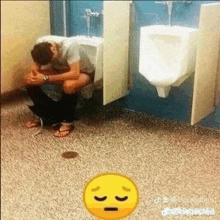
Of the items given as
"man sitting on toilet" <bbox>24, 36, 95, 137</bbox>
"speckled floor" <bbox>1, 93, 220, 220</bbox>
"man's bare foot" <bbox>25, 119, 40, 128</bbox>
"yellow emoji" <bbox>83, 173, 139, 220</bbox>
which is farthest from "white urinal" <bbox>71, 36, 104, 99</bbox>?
"yellow emoji" <bbox>83, 173, 139, 220</bbox>

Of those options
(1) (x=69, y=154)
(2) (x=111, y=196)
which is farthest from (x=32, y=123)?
(2) (x=111, y=196)

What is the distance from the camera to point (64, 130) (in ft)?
6.18

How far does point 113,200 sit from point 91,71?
1299mm

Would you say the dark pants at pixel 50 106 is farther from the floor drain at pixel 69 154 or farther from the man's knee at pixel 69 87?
the floor drain at pixel 69 154

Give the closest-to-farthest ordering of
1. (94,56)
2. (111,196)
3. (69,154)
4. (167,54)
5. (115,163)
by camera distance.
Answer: (111,196), (115,163), (69,154), (167,54), (94,56)

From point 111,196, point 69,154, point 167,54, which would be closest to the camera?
point 111,196

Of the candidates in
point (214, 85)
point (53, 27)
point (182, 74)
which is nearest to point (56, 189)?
point (182, 74)

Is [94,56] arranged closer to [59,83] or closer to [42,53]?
[59,83]

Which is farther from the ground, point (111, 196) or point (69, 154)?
point (111, 196)

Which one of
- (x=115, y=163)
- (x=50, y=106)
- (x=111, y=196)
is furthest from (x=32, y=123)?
(x=111, y=196)

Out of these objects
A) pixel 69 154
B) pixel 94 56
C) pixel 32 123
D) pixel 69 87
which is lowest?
pixel 69 154

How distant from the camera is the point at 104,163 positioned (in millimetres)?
1559

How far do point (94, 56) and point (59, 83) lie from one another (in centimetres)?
26

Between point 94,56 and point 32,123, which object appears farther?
point 94,56
